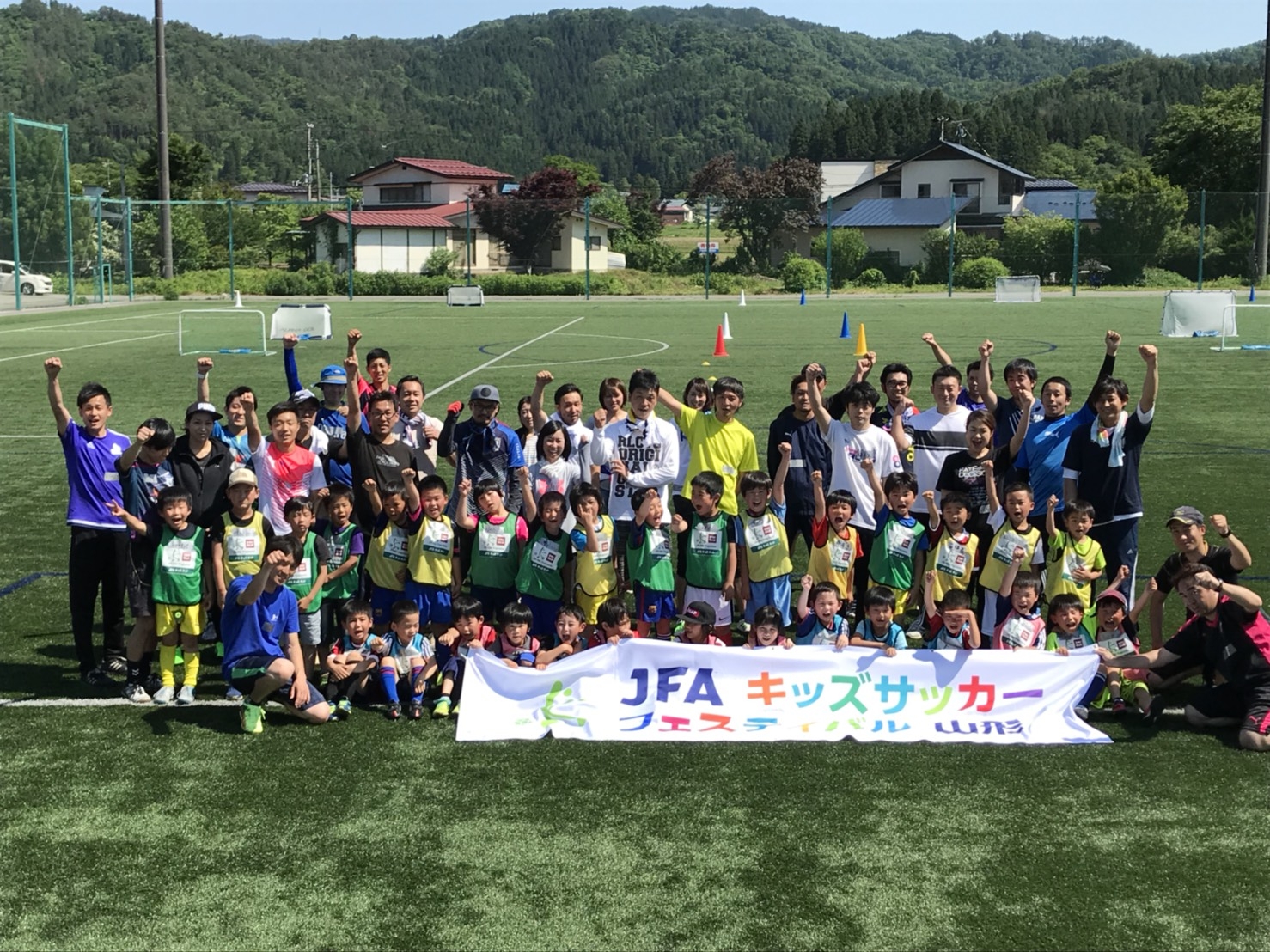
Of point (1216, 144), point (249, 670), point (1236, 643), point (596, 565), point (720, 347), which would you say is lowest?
point (249, 670)

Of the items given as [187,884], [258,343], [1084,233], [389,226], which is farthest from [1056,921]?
[389,226]

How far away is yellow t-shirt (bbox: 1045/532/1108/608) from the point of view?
7832mm

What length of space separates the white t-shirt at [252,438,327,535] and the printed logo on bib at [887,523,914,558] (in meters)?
3.65

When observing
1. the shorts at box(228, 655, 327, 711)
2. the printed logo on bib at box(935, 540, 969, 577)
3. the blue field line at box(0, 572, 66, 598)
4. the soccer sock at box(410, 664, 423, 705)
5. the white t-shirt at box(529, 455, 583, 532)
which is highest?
the white t-shirt at box(529, 455, 583, 532)

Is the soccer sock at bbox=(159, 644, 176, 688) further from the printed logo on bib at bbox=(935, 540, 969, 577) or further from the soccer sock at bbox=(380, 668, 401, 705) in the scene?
the printed logo on bib at bbox=(935, 540, 969, 577)

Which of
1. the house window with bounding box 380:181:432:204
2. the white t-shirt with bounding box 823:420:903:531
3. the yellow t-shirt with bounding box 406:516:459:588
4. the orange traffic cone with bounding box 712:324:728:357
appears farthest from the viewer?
the house window with bounding box 380:181:432:204

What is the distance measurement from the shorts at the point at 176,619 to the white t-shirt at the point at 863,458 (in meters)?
4.05

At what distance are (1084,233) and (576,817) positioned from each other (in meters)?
50.3

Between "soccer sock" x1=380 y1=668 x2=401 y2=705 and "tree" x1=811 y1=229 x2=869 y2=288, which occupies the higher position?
"tree" x1=811 y1=229 x2=869 y2=288

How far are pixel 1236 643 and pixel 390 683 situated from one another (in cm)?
460

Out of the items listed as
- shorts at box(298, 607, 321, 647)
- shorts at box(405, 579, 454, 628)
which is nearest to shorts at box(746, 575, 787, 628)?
shorts at box(405, 579, 454, 628)

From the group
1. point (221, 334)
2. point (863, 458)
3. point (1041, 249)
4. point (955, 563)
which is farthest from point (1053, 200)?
point (955, 563)

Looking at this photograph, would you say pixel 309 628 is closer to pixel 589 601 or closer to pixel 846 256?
pixel 589 601

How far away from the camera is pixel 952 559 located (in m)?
8.08
